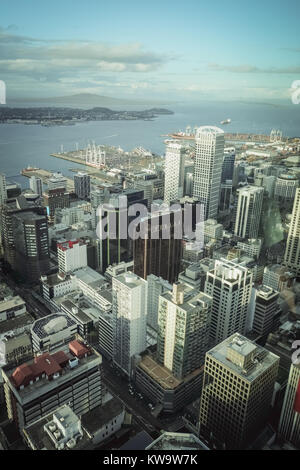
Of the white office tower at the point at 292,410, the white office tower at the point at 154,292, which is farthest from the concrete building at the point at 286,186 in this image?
the white office tower at the point at 292,410

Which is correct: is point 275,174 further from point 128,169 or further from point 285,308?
point 128,169

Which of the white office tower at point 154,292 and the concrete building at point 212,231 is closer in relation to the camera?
the white office tower at point 154,292

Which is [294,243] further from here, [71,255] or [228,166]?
[228,166]

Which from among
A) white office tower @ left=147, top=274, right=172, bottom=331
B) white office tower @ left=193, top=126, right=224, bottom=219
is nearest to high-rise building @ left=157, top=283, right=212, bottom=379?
white office tower @ left=147, top=274, right=172, bottom=331

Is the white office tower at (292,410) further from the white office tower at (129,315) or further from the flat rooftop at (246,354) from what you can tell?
the white office tower at (129,315)

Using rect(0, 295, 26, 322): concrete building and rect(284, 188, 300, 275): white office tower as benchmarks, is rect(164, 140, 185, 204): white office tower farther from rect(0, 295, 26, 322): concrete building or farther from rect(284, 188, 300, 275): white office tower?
rect(0, 295, 26, 322): concrete building
